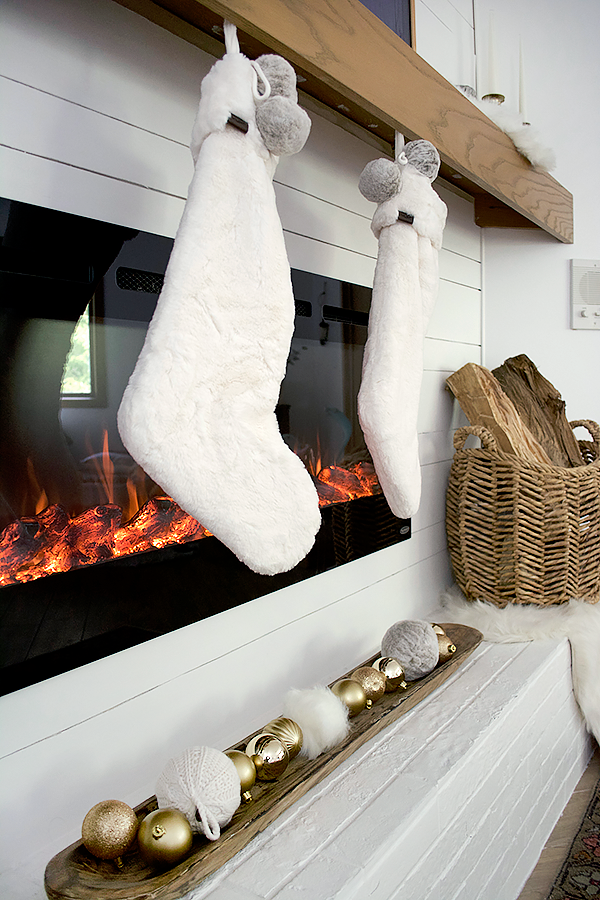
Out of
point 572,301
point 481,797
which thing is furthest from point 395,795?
point 572,301

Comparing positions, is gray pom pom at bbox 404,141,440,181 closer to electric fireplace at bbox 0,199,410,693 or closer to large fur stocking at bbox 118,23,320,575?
large fur stocking at bbox 118,23,320,575

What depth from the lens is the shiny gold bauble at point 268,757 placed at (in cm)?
91

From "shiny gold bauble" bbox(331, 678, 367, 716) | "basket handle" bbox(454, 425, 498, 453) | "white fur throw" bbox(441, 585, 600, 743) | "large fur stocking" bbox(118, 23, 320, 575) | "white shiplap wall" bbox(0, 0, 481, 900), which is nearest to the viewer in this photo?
"large fur stocking" bbox(118, 23, 320, 575)

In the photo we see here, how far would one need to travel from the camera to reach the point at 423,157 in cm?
117

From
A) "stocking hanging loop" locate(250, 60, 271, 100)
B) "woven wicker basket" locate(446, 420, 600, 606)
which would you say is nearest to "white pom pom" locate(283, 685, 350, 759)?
"woven wicker basket" locate(446, 420, 600, 606)

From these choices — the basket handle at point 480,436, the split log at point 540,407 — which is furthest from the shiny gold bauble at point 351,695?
the split log at point 540,407

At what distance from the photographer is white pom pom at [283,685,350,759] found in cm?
99

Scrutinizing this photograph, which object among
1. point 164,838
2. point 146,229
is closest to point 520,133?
point 146,229

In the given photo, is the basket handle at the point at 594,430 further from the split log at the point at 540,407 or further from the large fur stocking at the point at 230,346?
the large fur stocking at the point at 230,346

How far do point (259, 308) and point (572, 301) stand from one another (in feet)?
5.35

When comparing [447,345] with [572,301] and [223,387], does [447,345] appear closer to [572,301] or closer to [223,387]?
[572,301]

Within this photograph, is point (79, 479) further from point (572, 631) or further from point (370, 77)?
point (572, 631)

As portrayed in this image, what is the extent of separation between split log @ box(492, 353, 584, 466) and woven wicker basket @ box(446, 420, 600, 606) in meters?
0.28

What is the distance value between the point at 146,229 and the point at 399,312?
44cm
